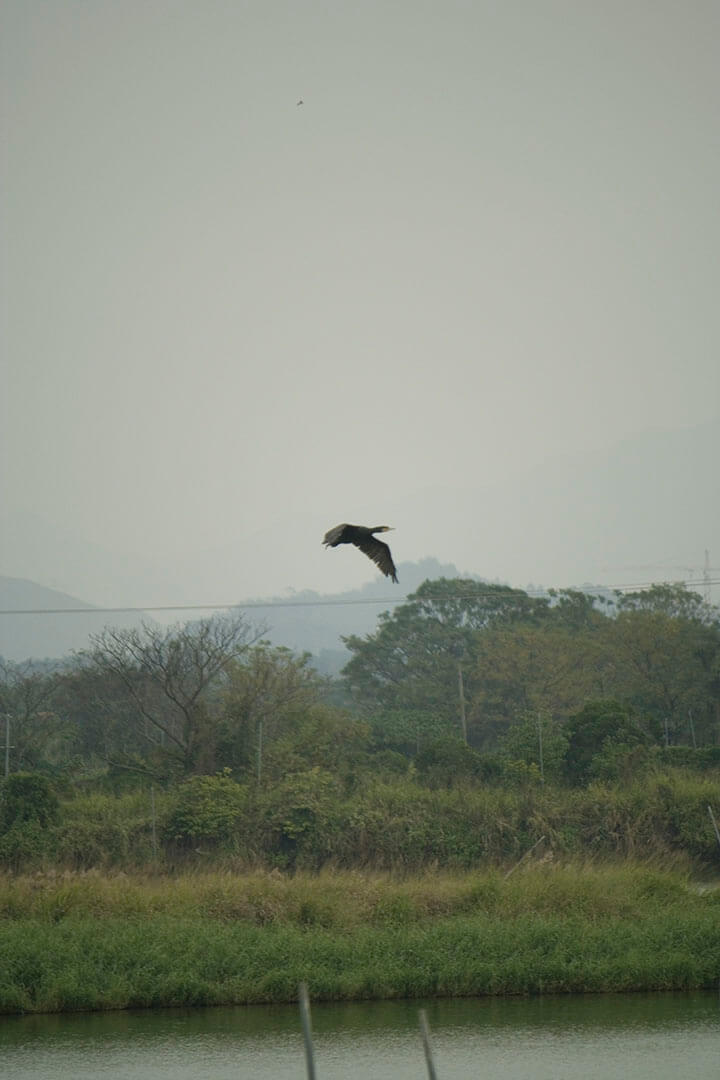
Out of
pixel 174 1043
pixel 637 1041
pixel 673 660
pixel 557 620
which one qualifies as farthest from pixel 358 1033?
pixel 557 620

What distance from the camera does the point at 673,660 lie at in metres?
43.5

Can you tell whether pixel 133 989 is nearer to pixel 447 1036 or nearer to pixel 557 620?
pixel 447 1036

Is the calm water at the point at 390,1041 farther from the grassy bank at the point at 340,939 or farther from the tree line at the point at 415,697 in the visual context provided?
the tree line at the point at 415,697

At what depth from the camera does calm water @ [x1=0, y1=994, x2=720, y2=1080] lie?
47.4ft

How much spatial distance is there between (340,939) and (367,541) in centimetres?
735

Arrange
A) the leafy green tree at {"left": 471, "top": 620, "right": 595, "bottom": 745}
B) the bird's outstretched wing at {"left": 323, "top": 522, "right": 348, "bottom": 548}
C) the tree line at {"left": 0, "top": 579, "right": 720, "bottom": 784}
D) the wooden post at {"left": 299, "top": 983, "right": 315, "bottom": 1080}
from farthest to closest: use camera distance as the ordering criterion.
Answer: the leafy green tree at {"left": 471, "top": 620, "right": 595, "bottom": 745}
the tree line at {"left": 0, "top": 579, "right": 720, "bottom": 784}
the bird's outstretched wing at {"left": 323, "top": 522, "right": 348, "bottom": 548}
the wooden post at {"left": 299, "top": 983, "right": 315, "bottom": 1080}

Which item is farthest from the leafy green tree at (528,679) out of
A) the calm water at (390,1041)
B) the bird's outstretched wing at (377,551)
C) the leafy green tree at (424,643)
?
the bird's outstretched wing at (377,551)

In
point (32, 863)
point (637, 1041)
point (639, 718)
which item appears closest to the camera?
point (637, 1041)

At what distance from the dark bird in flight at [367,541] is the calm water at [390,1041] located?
5459mm

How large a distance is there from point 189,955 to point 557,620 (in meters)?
37.0

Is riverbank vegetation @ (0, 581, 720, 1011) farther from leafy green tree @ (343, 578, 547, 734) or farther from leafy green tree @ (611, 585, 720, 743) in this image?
leafy green tree @ (343, 578, 547, 734)

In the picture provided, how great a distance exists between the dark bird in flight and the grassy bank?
21.9 feet

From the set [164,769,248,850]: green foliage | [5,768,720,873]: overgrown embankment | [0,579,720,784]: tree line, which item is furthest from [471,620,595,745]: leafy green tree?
[164,769,248,850]: green foliage

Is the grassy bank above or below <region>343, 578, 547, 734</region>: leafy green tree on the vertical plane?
below
